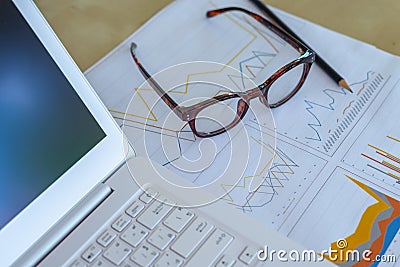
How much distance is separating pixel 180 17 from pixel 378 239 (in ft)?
1.21

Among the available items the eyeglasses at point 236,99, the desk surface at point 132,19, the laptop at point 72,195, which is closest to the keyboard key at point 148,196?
the laptop at point 72,195

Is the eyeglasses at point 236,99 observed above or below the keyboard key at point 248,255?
above

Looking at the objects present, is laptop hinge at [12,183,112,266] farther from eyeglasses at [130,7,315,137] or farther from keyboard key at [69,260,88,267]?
eyeglasses at [130,7,315,137]

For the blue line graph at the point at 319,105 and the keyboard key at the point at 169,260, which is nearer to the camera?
the keyboard key at the point at 169,260

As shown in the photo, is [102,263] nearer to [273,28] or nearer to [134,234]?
[134,234]

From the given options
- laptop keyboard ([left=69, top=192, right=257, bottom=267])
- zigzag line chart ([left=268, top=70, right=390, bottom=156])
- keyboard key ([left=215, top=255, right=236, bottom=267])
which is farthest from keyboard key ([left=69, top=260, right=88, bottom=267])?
zigzag line chart ([left=268, top=70, right=390, bottom=156])

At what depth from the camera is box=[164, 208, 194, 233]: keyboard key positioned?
0.44 m

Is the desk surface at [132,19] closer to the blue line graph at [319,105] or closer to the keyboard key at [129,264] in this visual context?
the blue line graph at [319,105]

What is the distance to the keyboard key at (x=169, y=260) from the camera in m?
0.42

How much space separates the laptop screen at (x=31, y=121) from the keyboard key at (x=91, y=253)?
2.4 inches

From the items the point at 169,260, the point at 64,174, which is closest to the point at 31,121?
the point at 64,174

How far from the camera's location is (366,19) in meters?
0.66

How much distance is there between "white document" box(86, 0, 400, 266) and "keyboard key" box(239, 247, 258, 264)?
0.06 meters

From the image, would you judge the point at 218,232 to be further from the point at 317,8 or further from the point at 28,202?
the point at 317,8
